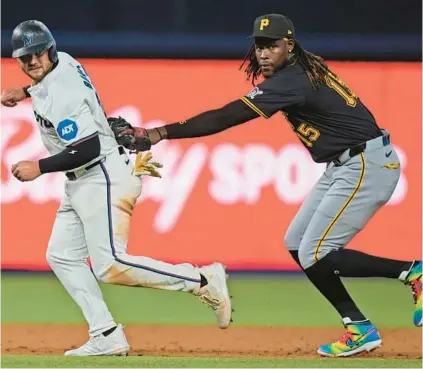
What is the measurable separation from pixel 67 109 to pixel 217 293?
4.36 ft

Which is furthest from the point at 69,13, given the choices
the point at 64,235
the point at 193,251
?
A: the point at 64,235

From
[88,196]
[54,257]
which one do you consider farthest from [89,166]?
[54,257]

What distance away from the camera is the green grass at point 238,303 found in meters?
8.07

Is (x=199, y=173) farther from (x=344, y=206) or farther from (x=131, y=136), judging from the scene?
(x=131, y=136)

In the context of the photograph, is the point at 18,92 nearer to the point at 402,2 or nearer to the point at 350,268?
the point at 350,268

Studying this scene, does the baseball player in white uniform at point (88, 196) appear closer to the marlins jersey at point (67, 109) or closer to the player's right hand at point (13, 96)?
the marlins jersey at point (67, 109)

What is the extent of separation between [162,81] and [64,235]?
3.39 metres

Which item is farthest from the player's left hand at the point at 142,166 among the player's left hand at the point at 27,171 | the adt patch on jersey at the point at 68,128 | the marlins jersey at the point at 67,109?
the player's left hand at the point at 27,171

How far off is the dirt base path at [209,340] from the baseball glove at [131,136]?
3.97 ft

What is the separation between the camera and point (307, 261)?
6.61 metres

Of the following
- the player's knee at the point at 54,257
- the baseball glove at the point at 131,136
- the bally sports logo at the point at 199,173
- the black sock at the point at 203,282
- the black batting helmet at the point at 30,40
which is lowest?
the bally sports logo at the point at 199,173

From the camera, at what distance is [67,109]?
245 inches

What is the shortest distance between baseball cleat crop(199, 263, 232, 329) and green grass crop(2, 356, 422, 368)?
15.6 inches

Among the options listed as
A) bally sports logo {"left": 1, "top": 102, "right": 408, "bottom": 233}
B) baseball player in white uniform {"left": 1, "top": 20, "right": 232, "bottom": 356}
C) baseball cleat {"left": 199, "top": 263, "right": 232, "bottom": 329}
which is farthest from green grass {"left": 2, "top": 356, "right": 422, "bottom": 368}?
bally sports logo {"left": 1, "top": 102, "right": 408, "bottom": 233}
